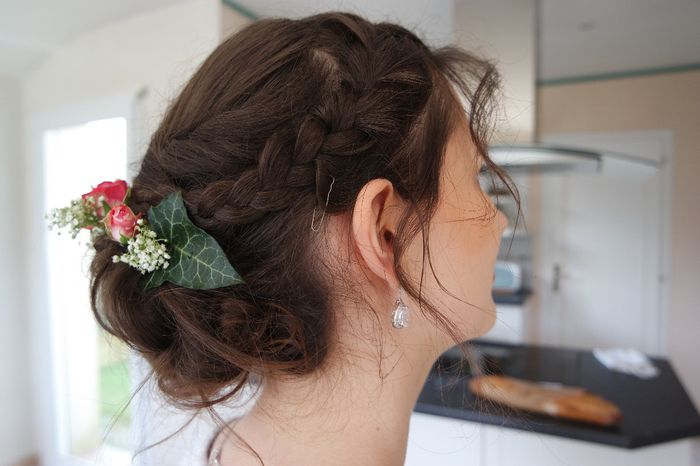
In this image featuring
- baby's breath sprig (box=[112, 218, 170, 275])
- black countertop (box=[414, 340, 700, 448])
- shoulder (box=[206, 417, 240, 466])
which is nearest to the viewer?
baby's breath sprig (box=[112, 218, 170, 275])

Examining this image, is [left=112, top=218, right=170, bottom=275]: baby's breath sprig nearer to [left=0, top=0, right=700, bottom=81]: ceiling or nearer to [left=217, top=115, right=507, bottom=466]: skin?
[left=217, top=115, right=507, bottom=466]: skin

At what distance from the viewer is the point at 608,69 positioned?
0.57m

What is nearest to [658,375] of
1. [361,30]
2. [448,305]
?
[448,305]

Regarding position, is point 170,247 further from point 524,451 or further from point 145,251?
point 524,451

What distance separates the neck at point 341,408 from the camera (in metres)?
0.41

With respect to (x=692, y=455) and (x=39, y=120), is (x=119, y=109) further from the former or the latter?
(x=692, y=455)

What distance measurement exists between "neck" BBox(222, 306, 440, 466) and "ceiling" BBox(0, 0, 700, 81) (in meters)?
0.45

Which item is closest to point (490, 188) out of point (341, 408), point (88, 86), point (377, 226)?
point (377, 226)

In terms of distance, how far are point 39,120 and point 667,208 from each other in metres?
0.96

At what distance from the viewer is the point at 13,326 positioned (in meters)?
0.54

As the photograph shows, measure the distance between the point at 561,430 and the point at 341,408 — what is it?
449mm

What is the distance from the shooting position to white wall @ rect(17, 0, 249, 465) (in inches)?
20.3

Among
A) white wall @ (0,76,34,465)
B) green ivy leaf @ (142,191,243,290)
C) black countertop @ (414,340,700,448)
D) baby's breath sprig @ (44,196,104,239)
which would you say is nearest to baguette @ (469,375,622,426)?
black countertop @ (414,340,700,448)

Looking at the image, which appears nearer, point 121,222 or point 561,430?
point 121,222
